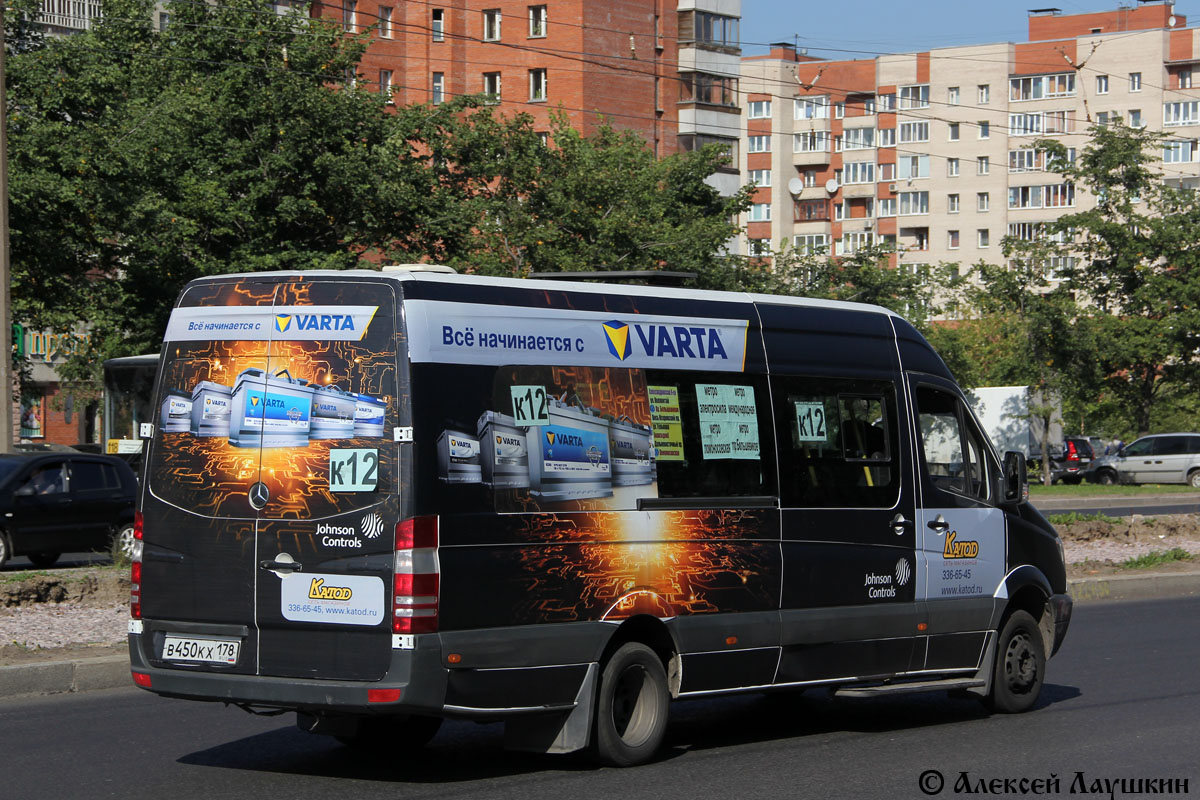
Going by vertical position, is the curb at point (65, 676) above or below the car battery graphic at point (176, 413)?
below

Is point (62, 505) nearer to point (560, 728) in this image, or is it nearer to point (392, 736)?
point (392, 736)

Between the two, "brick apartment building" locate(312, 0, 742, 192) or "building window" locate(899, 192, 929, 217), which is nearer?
"brick apartment building" locate(312, 0, 742, 192)

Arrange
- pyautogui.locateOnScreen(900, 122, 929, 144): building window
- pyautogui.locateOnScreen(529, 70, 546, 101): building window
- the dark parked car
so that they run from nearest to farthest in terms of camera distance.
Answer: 1. the dark parked car
2. pyautogui.locateOnScreen(529, 70, 546, 101): building window
3. pyautogui.locateOnScreen(900, 122, 929, 144): building window

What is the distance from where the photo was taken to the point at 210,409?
7762mm

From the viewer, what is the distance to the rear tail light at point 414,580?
7.13 metres

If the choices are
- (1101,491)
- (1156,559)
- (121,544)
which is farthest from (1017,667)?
(1101,491)

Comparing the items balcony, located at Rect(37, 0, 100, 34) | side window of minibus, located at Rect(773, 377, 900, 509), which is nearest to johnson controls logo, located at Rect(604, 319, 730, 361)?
side window of minibus, located at Rect(773, 377, 900, 509)

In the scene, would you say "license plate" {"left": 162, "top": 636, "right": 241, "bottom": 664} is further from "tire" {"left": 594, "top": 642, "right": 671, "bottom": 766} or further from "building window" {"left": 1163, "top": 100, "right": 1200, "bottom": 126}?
"building window" {"left": 1163, "top": 100, "right": 1200, "bottom": 126}

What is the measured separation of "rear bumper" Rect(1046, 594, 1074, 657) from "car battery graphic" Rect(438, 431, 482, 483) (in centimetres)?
489

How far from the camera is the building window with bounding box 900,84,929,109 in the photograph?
114 meters

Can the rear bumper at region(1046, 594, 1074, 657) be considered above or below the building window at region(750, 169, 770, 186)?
below

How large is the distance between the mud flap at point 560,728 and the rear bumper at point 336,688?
0.79 m

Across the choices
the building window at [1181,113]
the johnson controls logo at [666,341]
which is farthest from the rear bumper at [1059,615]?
the building window at [1181,113]

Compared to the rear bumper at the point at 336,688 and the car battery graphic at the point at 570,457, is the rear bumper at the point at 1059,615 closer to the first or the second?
the car battery graphic at the point at 570,457
